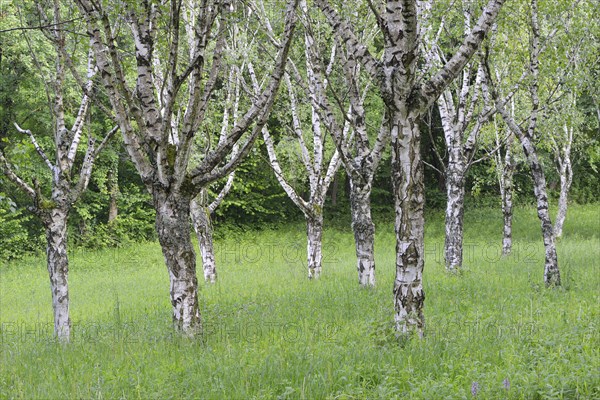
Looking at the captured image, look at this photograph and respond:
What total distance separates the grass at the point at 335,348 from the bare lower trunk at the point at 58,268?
1.08 ft

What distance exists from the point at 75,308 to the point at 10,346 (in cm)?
623

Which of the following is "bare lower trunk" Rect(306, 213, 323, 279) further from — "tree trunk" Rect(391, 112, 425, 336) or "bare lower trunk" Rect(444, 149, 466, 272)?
"tree trunk" Rect(391, 112, 425, 336)

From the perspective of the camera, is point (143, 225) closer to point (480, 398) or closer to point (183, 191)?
point (183, 191)

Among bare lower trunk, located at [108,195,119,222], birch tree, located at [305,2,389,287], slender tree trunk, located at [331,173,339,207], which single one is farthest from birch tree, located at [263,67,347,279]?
slender tree trunk, located at [331,173,339,207]

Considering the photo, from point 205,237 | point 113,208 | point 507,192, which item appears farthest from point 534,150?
point 113,208

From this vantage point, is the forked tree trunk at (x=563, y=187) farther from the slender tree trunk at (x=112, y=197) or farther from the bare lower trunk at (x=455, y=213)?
the slender tree trunk at (x=112, y=197)

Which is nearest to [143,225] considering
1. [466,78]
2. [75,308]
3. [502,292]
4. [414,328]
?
[75,308]

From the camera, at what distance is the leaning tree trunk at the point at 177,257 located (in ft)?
22.9

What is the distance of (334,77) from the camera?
2244 centimetres

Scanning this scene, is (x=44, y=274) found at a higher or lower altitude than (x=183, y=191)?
lower

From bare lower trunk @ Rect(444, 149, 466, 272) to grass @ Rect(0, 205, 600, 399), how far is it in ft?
2.58

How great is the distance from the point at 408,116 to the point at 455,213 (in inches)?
333

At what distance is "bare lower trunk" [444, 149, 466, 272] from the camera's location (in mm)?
13948

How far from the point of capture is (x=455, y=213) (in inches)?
561
